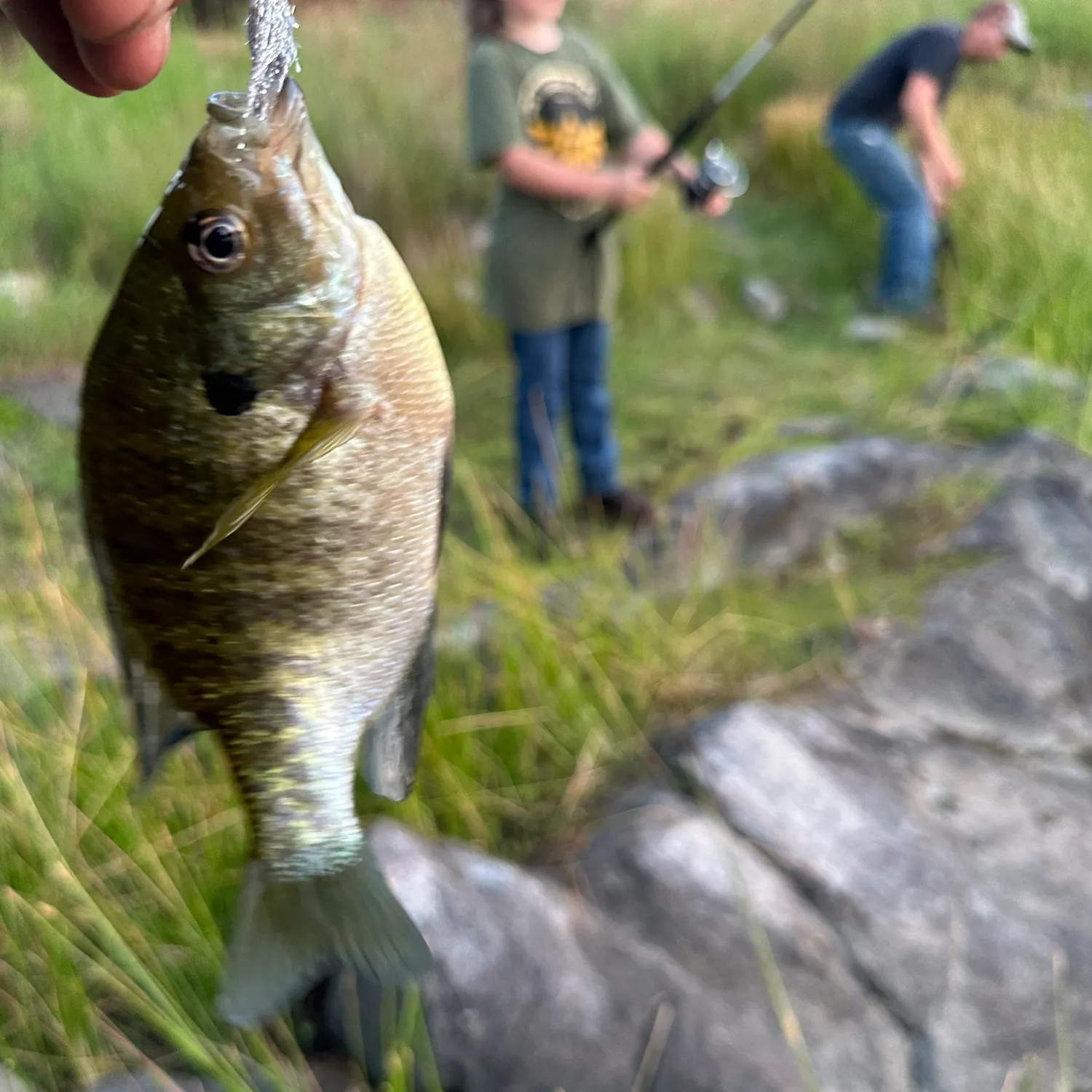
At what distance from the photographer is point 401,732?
69cm

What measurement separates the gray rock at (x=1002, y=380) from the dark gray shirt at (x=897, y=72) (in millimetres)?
1015

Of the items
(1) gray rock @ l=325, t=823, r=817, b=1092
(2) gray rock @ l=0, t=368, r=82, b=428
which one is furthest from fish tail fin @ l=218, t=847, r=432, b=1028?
(2) gray rock @ l=0, t=368, r=82, b=428

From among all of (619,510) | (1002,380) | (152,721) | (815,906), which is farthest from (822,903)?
(1002,380)

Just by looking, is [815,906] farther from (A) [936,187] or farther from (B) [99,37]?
(A) [936,187]

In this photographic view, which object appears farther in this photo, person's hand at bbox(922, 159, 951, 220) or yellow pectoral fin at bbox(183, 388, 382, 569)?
person's hand at bbox(922, 159, 951, 220)

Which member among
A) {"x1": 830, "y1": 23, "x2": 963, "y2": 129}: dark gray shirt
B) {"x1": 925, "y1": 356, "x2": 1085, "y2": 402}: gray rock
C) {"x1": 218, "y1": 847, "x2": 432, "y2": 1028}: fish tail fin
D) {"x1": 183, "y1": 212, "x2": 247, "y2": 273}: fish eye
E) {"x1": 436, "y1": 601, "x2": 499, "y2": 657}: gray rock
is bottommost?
{"x1": 436, "y1": 601, "x2": 499, "y2": 657}: gray rock

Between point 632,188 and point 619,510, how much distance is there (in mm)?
803

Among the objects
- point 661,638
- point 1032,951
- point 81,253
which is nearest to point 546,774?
point 661,638

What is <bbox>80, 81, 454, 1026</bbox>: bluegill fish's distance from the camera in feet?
1.72

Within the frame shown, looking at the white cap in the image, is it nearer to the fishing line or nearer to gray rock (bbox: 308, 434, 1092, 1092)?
gray rock (bbox: 308, 434, 1092, 1092)

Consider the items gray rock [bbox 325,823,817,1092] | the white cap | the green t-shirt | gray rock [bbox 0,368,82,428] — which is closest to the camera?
gray rock [bbox 325,823,817,1092]

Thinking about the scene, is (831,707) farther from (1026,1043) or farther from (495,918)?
(495,918)

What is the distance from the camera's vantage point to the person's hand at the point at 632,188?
1897 mm

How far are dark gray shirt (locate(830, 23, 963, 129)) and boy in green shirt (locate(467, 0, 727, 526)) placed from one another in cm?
156
